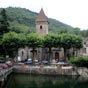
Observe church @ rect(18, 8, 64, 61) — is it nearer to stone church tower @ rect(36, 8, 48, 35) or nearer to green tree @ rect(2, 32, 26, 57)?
stone church tower @ rect(36, 8, 48, 35)

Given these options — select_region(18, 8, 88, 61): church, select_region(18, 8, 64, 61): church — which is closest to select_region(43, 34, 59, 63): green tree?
select_region(18, 8, 88, 61): church

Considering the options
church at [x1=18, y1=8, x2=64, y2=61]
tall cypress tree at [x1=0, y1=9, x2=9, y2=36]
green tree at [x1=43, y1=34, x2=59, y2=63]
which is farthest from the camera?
church at [x1=18, y1=8, x2=64, y2=61]

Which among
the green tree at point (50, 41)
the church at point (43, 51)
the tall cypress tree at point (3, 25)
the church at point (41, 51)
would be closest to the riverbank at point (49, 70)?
the green tree at point (50, 41)

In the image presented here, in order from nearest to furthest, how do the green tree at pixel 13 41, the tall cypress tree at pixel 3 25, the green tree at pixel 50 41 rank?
1. the green tree at pixel 13 41
2. the green tree at pixel 50 41
3. the tall cypress tree at pixel 3 25

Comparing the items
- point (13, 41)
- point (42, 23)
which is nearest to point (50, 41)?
point (13, 41)

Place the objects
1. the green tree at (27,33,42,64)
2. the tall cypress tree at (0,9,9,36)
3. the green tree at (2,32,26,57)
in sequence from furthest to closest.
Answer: the tall cypress tree at (0,9,9,36) < the green tree at (27,33,42,64) < the green tree at (2,32,26,57)

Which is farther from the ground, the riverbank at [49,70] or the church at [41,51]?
the church at [41,51]

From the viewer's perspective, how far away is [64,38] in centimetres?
8181

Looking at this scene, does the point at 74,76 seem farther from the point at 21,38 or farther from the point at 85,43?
the point at 85,43

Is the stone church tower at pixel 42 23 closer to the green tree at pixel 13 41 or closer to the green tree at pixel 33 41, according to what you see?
the green tree at pixel 33 41

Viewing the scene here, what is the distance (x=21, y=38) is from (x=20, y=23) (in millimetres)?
81611

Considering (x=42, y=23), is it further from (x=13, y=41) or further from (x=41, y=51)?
(x=13, y=41)

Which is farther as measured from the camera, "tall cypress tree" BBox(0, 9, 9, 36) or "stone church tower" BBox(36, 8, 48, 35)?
"stone church tower" BBox(36, 8, 48, 35)

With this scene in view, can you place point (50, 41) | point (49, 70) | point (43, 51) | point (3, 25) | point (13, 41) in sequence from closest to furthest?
point (49, 70) → point (13, 41) → point (50, 41) → point (3, 25) → point (43, 51)
